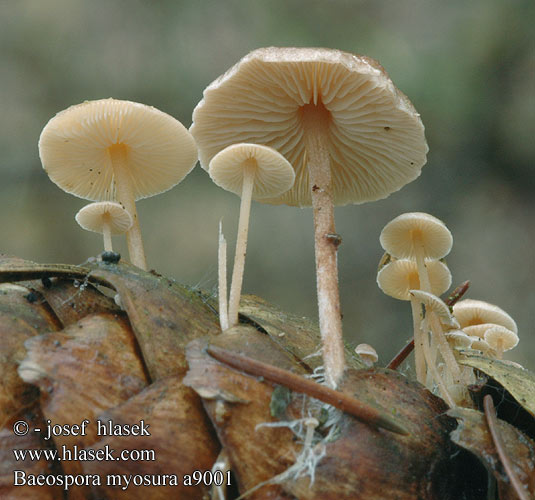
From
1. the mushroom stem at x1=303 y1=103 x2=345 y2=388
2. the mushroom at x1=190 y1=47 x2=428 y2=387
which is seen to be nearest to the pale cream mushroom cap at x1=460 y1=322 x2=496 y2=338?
the mushroom at x1=190 y1=47 x2=428 y2=387

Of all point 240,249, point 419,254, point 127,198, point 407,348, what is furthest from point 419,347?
point 127,198

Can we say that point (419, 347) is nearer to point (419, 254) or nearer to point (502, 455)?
point (419, 254)

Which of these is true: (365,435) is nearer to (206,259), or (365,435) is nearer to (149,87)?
(206,259)

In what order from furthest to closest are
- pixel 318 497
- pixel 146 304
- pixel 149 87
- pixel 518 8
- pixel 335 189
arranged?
pixel 149 87
pixel 518 8
pixel 335 189
pixel 146 304
pixel 318 497

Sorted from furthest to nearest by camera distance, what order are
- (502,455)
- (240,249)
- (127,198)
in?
(127,198) → (240,249) → (502,455)

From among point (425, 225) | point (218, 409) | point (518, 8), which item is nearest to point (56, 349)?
point (218, 409)

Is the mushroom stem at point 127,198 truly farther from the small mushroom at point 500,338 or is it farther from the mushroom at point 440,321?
the small mushroom at point 500,338
